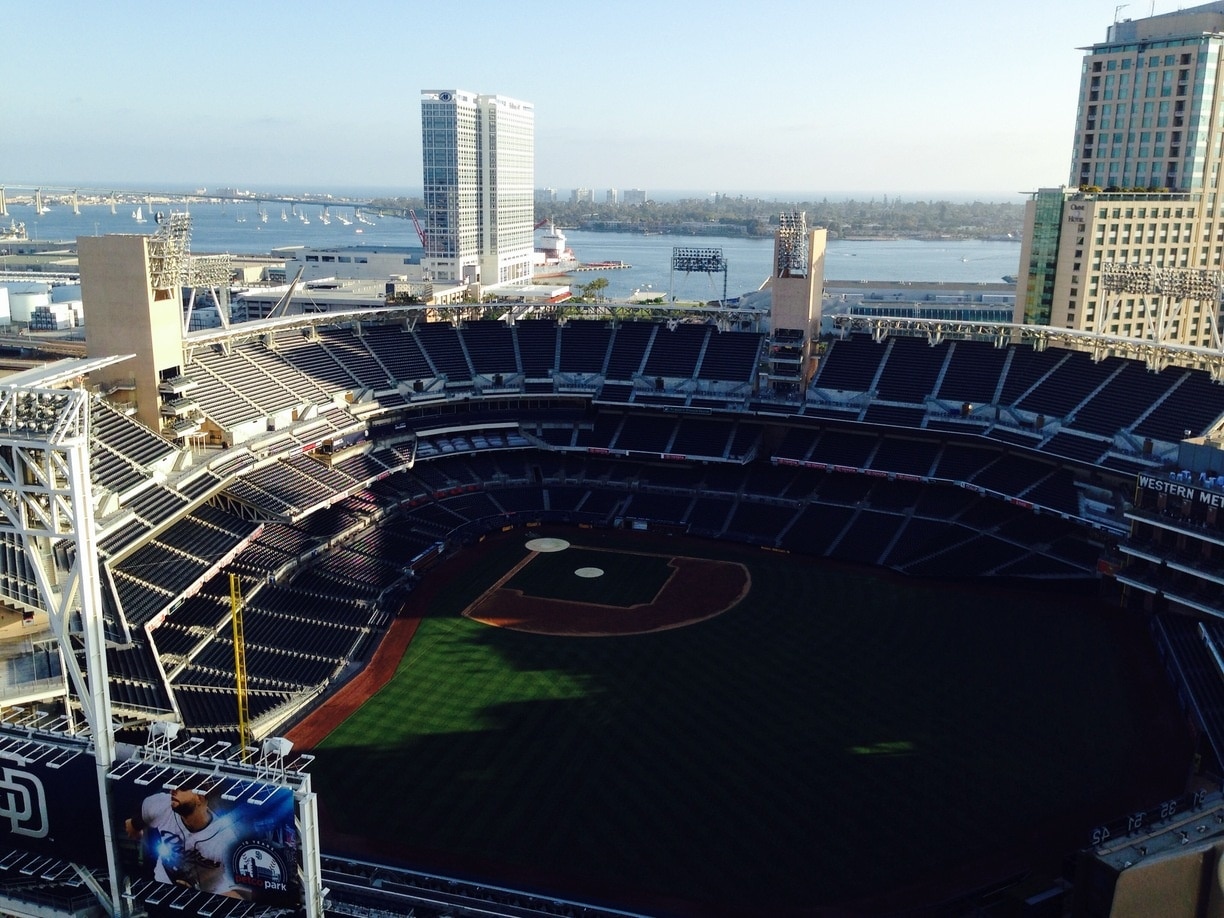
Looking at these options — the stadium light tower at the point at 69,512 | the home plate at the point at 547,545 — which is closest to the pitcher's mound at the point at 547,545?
the home plate at the point at 547,545

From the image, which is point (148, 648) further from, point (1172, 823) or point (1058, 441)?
point (1058, 441)

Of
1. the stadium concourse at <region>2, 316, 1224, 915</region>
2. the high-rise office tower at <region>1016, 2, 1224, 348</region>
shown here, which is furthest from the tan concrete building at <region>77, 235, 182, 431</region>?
the high-rise office tower at <region>1016, 2, 1224, 348</region>

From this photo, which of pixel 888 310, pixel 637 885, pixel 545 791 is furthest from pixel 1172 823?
pixel 888 310

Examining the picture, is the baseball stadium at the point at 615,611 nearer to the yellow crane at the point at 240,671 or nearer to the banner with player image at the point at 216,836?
the banner with player image at the point at 216,836

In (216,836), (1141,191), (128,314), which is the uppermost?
(1141,191)

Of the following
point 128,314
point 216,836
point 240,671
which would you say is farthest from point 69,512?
point 128,314

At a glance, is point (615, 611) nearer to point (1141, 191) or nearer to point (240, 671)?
point (240, 671)
